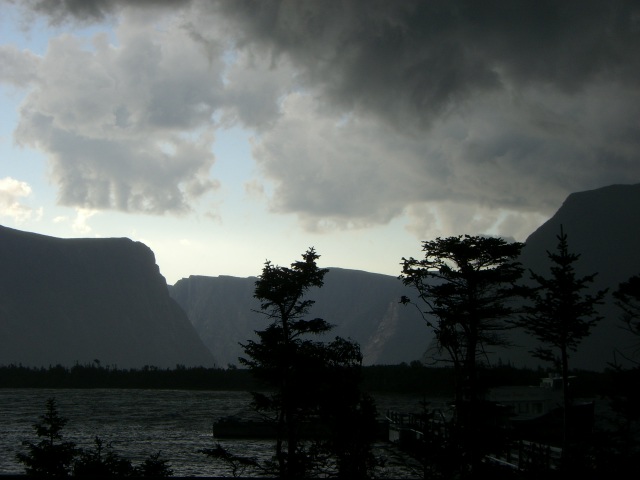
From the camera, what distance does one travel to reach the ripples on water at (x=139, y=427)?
198 feet

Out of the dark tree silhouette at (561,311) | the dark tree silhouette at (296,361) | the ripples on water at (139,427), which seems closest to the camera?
the dark tree silhouette at (296,361)

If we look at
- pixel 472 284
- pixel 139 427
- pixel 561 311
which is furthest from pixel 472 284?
pixel 139 427

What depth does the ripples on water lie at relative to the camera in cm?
6031

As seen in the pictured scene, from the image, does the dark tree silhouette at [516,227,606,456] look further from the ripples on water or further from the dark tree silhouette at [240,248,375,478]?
the ripples on water

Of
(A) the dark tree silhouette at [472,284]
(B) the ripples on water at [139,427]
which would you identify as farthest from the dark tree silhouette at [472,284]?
(B) the ripples on water at [139,427]

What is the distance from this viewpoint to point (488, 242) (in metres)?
35.7

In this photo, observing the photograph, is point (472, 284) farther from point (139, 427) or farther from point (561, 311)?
point (139, 427)

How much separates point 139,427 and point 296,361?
63588 millimetres

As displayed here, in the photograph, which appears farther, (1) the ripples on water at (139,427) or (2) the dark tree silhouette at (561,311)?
(1) the ripples on water at (139,427)

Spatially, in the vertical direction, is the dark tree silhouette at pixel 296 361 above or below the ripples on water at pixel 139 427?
above

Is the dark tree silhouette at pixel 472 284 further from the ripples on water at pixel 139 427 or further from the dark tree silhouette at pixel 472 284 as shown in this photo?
the ripples on water at pixel 139 427

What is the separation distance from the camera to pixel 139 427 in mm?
91188

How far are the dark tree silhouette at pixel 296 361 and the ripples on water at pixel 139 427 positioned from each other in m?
15.5

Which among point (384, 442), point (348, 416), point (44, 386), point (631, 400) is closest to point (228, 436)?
point (384, 442)
